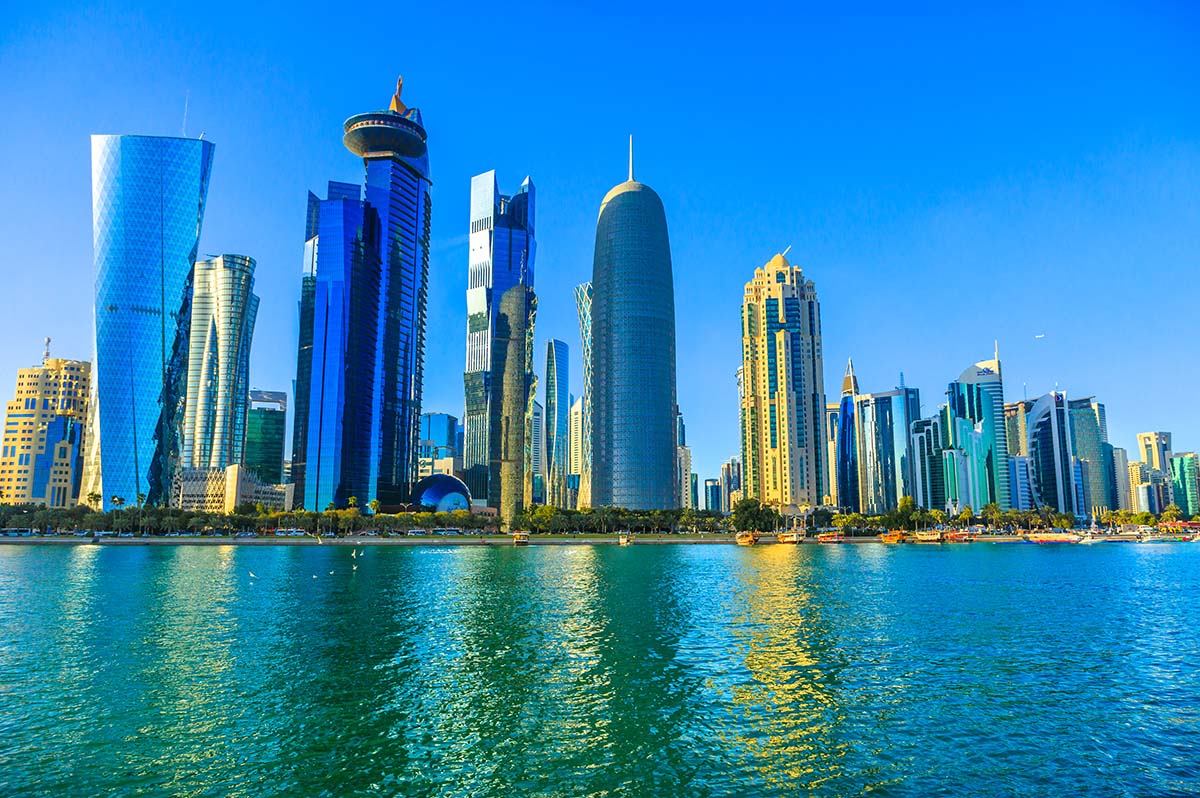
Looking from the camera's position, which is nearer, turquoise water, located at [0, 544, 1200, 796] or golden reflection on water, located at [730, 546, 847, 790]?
turquoise water, located at [0, 544, 1200, 796]

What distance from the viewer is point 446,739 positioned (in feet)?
116

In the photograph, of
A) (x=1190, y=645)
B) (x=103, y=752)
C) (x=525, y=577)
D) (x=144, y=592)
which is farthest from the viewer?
(x=525, y=577)

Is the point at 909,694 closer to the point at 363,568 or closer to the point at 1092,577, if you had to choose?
the point at 1092,577

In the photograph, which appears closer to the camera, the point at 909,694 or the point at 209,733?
the point at 209,733

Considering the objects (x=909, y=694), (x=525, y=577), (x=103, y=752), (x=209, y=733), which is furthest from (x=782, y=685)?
(x=525, y=577)

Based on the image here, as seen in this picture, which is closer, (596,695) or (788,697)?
(788,697)

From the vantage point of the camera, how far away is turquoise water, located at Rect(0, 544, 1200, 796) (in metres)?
30.9

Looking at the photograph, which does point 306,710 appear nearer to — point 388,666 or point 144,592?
point 388,666

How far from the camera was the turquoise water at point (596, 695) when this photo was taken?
30.9 m

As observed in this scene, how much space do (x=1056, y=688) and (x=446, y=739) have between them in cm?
3587

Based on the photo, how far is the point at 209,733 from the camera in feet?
118

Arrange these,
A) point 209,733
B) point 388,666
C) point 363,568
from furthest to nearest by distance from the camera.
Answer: point 363,568, point 388,666, point 209,733

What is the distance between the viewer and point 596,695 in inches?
1686

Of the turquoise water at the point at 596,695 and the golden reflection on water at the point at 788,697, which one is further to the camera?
the golden reflection on water at the point at 788,697
